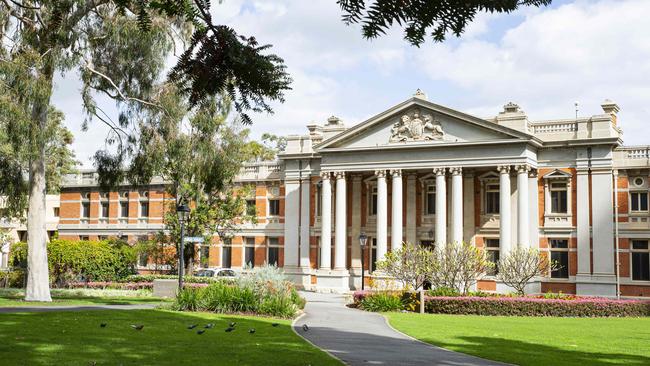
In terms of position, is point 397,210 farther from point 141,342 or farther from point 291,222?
point 141,342

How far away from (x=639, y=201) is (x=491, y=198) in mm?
7788

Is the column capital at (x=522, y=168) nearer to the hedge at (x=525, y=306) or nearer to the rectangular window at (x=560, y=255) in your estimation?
the rectangular window at (x=560, y=255)

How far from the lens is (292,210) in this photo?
152ft

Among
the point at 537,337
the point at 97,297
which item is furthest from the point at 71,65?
the point at 537,337

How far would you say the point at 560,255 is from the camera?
38656 mm

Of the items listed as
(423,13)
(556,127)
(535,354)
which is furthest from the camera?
(556,127)

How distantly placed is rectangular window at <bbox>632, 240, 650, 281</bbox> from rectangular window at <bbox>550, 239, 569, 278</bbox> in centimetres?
329

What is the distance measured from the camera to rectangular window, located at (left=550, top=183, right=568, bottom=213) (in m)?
39.0

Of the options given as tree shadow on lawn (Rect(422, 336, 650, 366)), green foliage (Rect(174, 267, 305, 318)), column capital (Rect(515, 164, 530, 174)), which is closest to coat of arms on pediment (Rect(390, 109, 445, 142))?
column capital (Rect(515, 164, 530, 174))

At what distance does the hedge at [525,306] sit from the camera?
2733 cm

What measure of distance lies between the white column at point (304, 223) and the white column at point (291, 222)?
13.1 inches

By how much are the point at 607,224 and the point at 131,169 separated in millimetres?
24093

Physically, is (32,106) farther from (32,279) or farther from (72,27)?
(32,279)

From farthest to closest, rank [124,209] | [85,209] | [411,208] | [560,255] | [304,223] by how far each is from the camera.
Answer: [85,209] → [124,209] → [304,223] → [411,208] → [560,255]
